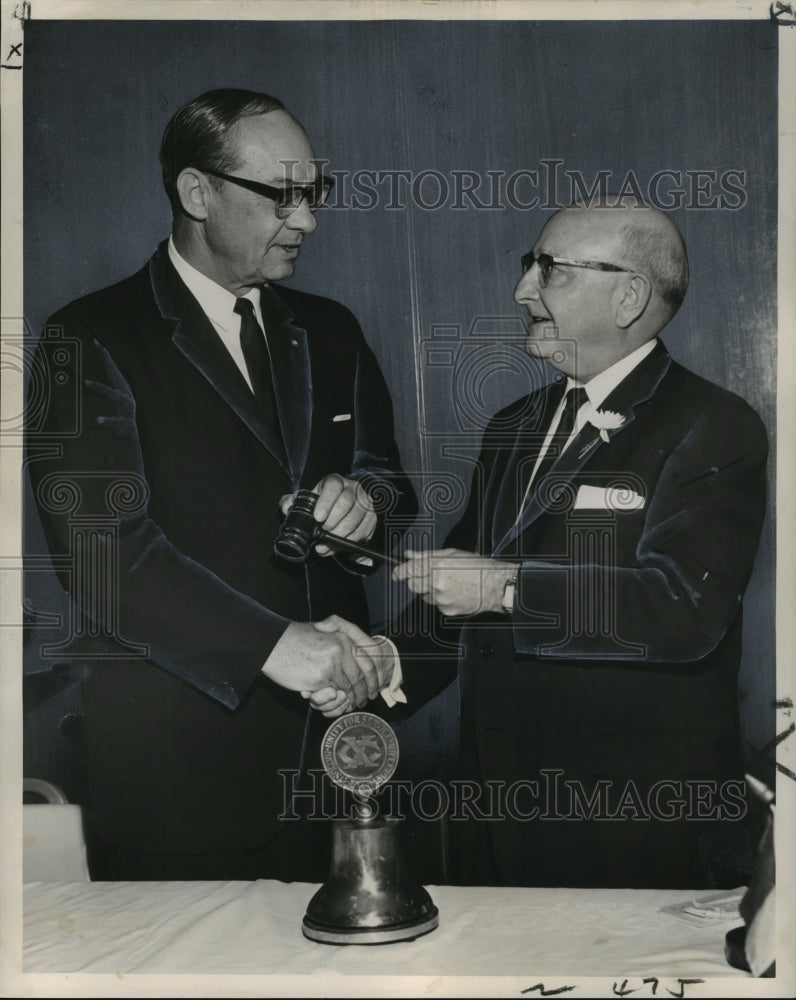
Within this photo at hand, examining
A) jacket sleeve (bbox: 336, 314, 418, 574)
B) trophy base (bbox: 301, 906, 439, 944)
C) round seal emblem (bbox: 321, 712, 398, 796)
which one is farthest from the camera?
jacket sleeve (bbox: 336, 314, 418, 574)

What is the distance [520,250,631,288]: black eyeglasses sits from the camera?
15.3 feet

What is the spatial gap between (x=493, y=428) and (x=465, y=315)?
0.41 metres

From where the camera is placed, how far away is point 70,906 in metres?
4.61

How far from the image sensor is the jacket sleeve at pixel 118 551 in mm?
4605

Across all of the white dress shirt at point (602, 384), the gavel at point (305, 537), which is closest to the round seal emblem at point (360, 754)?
the gavel at point (305, 537)

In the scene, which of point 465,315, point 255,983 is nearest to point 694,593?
point 465,315

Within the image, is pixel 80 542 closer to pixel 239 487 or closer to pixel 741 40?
pixel 239 487

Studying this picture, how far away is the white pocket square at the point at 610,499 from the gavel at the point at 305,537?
0.69 metres

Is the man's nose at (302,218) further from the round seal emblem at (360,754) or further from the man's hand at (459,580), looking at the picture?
the round seal emblem at (360,754)

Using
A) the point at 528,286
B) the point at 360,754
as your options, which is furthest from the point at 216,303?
the point at 360,754

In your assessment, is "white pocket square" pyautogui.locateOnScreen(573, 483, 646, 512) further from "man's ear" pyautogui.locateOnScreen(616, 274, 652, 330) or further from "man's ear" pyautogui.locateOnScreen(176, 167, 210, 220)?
"man's ear" pyautogui.locateOnScreen(176, 167, 210, 220)

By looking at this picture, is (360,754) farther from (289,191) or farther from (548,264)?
(289,191)

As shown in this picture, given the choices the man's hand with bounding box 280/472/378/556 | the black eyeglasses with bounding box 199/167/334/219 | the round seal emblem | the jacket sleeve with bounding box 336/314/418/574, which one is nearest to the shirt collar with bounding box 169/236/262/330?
the black eyeglasses with bounding box 199/167/334/219

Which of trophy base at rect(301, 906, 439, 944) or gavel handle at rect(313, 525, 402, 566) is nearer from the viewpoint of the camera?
trophy base at rect(301, 906, 439, 944)
